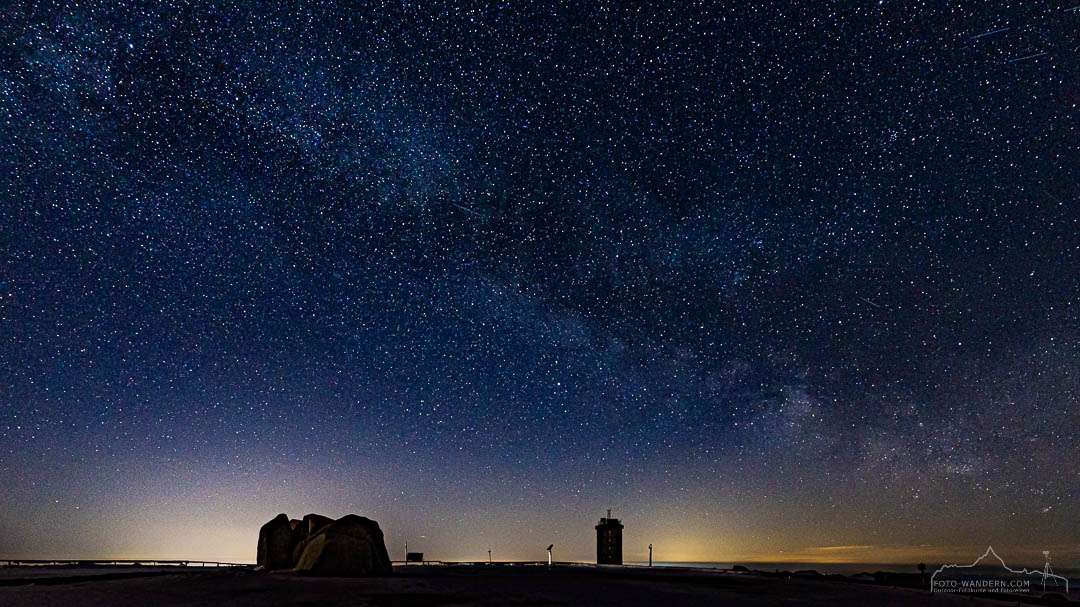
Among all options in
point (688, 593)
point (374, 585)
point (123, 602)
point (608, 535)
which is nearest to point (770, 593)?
point (688, 593)

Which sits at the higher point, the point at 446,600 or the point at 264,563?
the point at 446,600

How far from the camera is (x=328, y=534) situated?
45.3 meters

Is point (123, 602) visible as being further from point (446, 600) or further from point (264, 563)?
point (264, 563)

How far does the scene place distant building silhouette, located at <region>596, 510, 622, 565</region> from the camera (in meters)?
103

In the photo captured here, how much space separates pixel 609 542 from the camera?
339 feet

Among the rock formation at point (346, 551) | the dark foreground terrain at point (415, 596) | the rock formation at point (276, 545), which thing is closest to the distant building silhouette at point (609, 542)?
the rock formation at point (276, 545)

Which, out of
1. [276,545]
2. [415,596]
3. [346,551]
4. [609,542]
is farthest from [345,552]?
[609,542]

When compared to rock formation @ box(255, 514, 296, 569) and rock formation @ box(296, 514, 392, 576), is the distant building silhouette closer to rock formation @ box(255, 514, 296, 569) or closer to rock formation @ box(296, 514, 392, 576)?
rock formation @ box(255, 514, 296, 569)

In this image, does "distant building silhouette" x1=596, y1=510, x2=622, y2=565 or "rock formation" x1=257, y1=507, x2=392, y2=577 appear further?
"distant building silhouette" x1=596, y1=510, x2=622, y2=565

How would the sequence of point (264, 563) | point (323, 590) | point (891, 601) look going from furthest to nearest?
point (264, 563) → point (323, 590) → point (891, 601)

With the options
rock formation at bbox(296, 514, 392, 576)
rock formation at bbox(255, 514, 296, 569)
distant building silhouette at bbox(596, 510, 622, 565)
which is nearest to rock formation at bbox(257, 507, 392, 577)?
rock formation at bbox(296, 514, 392, 576)

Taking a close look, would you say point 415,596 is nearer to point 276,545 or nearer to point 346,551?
point 346,551

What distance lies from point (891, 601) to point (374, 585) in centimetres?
2639

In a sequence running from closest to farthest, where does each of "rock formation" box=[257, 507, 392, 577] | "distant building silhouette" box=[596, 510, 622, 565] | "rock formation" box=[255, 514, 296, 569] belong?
"rock formation" box=[257, 507, 392, 577] → "rock formation" box=[255, 514, 296, 569] → "distant building silhouette" box=[596, 510, 622, 565]
